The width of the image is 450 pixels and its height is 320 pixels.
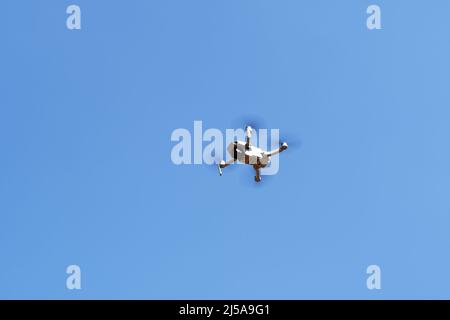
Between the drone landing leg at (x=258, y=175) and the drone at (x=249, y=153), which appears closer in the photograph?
the drone at (x=249, y=153)

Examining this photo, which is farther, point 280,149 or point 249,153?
point 280,149

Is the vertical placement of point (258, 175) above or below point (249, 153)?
below

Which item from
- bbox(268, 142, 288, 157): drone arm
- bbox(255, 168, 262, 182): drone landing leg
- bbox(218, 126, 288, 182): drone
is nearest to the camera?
bbox(218, 126, 288, 182): drone

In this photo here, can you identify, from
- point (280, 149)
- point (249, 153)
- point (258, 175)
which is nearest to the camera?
point (249, 153)

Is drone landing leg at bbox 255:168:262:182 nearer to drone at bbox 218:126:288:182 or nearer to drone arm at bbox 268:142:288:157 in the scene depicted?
drone at bbox 218:126:288:182

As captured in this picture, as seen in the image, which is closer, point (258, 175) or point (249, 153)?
point (249, 153)

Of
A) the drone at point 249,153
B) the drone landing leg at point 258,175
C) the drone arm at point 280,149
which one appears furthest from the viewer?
the drone landing leg at point 258,175

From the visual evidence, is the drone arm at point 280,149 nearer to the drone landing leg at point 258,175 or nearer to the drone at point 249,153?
the drone at point 249,153

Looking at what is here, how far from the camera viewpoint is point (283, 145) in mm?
32438

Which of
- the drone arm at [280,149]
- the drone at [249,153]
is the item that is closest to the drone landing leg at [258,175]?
the drone at [249,153]

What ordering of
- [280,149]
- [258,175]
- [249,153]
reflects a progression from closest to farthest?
[249,153], [280,149], [258,175]

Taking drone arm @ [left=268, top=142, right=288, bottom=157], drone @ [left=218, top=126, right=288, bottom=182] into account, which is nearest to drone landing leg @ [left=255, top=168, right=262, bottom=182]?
drone @ [left=218, top=126, right=288, bottom=182]

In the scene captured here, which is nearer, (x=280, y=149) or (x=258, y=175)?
(x=280, y=149)

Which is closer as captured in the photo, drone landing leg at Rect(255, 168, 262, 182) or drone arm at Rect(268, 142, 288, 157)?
drone arm at Rect(268, 142, 288, 157)
